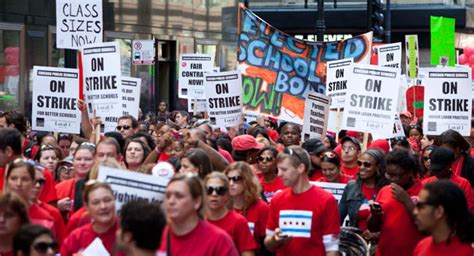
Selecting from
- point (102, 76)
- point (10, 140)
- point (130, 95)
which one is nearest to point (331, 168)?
point (10, 140)

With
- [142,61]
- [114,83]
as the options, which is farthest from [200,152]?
[142,61]

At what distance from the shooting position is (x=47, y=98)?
50.6 feet

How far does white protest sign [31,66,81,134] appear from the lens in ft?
50.3

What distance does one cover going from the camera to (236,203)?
9.41 meters

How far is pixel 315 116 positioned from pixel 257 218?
24.3ft

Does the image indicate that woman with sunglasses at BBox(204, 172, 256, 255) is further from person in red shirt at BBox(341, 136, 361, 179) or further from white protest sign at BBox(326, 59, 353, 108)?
white protest sign at BBox(326, 59, 353, 108)

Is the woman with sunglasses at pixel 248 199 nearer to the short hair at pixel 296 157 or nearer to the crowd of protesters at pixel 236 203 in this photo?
the crowd of protesters at pixel 236 203

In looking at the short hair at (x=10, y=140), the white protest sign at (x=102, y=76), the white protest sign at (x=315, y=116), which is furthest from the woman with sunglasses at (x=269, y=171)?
the white protest sign at (x=315, y=116)

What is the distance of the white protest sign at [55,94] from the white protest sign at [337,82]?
4.61 m

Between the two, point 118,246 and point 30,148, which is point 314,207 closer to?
point 118,246

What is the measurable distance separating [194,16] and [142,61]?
7.48 metres

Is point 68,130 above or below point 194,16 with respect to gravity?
below

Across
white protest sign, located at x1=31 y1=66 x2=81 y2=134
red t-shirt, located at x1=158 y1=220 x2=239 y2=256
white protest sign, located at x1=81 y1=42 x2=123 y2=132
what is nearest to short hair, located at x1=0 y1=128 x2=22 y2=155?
red t-shirt, located at x1=158 y1=220 x2=239 y2=256

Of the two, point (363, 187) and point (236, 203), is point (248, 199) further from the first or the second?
point (363, 187)
